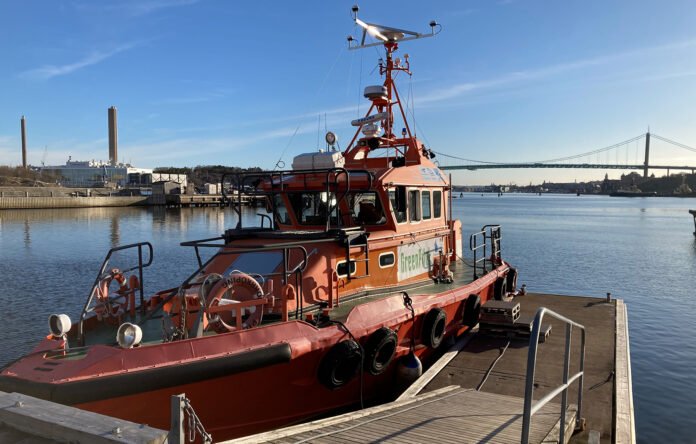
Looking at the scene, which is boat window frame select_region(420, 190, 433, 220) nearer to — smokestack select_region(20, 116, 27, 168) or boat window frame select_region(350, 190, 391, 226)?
boat window frame select_region(350, 190, 391, 226)

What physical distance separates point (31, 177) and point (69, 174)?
2078 inches

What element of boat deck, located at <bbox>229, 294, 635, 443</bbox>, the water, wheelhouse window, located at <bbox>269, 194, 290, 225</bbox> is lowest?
the water

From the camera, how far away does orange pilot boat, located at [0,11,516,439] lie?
16.8 feet

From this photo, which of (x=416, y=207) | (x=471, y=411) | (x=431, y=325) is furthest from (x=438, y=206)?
(x=471, y=411)

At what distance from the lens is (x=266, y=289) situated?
672 cm

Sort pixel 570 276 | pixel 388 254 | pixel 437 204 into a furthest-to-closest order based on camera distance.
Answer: pixel 570 276
pixel 437 204
pixel 388 254

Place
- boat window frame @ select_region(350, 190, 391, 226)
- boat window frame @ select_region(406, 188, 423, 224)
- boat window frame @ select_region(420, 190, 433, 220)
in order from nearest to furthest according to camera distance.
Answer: boat window frame @ select_region(350, 190, 391, 226)
boat window frame @ select_region(406, 188, 423, 224)
boat window frame @ select_region(420, 190, 433, 220)

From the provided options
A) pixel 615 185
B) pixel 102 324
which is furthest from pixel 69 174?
pixel 615 185

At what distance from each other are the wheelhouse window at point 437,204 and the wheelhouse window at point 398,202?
1.57 meters

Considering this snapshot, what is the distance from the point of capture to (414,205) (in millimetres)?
9266

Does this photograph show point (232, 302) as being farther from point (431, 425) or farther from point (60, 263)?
point (60, 263)

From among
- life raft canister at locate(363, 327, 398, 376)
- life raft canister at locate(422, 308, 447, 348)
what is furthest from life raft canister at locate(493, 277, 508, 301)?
life raft canister at locate(363, 327, 398, 376)

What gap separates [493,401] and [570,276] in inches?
721

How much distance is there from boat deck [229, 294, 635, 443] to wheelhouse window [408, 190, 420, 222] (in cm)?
252
